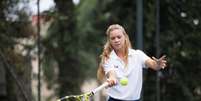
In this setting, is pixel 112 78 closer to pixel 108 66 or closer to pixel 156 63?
pixel 108 66

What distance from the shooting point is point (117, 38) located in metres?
4.41

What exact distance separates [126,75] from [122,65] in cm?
8

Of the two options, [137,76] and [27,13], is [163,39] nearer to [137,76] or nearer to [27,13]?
[27,13]

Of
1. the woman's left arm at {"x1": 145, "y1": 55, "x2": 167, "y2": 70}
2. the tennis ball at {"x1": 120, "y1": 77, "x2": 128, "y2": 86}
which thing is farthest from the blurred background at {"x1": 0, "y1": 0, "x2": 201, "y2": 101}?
the tennis ball at {"x1": 120, "y1": 77, "x2": 128, "y2": 86}

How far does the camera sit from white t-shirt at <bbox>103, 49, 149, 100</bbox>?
439 cm

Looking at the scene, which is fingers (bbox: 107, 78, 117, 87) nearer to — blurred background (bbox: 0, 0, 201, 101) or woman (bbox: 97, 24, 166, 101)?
woman (bbox: 97, 24, 166, 101)

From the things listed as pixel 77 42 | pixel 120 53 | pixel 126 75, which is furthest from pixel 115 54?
pixel 77 42

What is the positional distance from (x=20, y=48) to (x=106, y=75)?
23.3 ft

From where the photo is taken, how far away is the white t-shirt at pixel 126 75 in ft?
14.4

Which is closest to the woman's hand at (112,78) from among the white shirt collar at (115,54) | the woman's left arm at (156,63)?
the white shirt collar at (115,54)

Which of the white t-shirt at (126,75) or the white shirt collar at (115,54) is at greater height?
the white shirt collar at (115,54)

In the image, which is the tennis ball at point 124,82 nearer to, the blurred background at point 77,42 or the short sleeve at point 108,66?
the short sleeve at point 108,66

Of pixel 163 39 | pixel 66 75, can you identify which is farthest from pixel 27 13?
pixel 66 75

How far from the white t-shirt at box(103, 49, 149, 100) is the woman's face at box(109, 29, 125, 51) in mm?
79
